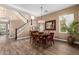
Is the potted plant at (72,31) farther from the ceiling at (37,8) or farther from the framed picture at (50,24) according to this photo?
the ceiling at (37,8)

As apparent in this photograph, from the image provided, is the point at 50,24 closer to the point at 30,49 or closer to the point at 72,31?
the point at 72,31

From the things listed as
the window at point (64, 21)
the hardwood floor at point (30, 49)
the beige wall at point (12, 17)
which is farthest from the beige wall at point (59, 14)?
the beige wall at point (12, 17)

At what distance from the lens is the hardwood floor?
3.18 meters

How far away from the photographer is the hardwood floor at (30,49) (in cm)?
318

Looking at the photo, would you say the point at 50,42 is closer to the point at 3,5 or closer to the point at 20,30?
the point at 20,30

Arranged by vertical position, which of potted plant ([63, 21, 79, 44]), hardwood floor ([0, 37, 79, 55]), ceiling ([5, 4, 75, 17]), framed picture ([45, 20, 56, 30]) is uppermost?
ceiling ([5, 4, 75, 17])

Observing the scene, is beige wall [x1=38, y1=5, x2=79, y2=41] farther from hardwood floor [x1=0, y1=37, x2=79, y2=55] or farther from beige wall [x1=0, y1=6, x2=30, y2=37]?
beige wall [x1=0, y1=6, x2=30, y2=37]

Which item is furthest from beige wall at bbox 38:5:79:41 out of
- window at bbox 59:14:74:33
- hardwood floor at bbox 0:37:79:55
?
hardwood floor at bbox 0:37:79:55

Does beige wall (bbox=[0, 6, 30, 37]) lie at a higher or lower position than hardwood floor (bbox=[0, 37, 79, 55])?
higher

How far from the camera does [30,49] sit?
3.23 meters

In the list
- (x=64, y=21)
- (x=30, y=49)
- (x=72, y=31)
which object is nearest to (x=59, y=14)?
(x=64, y=21)

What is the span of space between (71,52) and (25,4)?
1.67 meters

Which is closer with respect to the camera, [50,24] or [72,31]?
[72,31]
